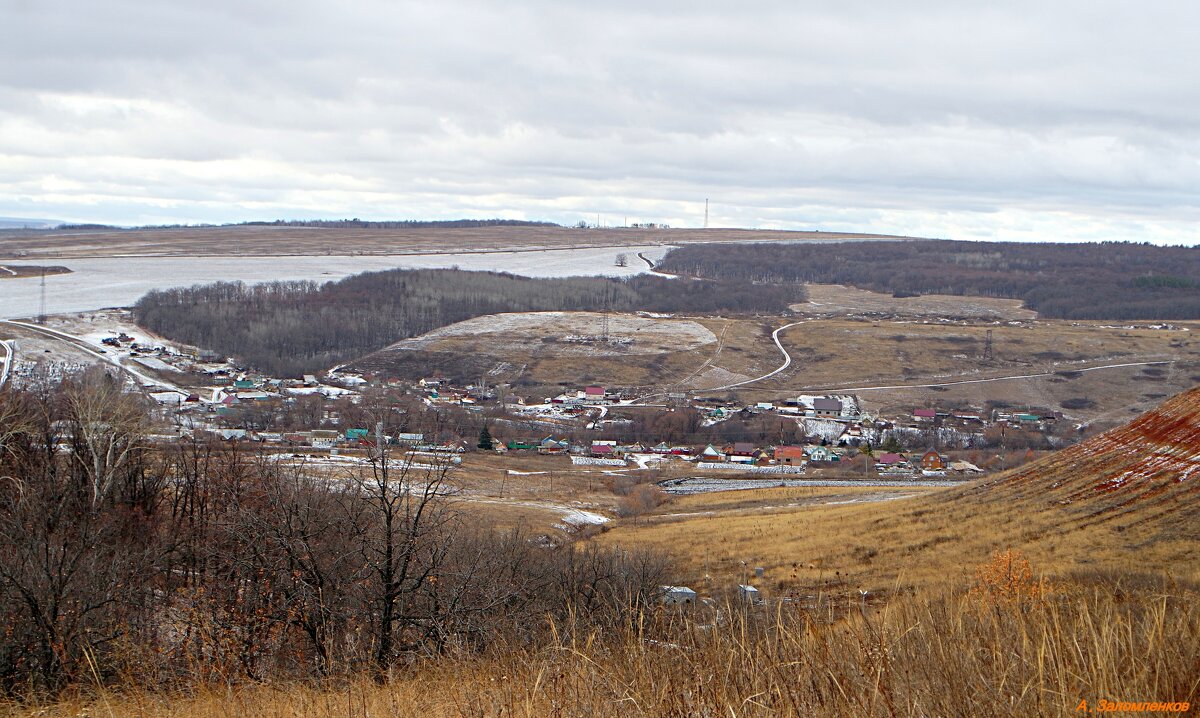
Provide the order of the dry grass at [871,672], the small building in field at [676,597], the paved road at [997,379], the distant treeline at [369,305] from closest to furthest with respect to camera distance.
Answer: the dry grass at [871,672] < the small building in field at [676,597] < the paved road at [997,379] < the distant treeline at [369,305]

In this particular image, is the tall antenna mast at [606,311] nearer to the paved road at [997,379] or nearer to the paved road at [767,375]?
the paved road at [767,375]

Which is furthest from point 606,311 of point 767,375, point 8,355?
point 8,355

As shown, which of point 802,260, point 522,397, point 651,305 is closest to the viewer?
point 522,397

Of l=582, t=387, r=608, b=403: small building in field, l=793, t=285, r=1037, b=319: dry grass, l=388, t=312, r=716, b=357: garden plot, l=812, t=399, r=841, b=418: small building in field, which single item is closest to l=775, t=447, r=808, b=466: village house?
l=812, t=399, r=841, b=418: small building in field

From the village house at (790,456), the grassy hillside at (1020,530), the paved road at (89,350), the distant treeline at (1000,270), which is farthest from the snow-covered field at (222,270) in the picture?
the grassy hillside at (1020,530)

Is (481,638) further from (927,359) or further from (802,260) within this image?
(802,260)

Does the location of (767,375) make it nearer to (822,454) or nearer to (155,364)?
(822,454)

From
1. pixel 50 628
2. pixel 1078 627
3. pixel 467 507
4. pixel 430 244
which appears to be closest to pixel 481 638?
pixel 50 628

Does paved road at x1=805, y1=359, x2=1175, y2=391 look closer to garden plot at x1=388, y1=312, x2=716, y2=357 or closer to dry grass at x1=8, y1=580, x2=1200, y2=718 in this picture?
garden plot at x1=388, y1=312, x2=716, y2=357
